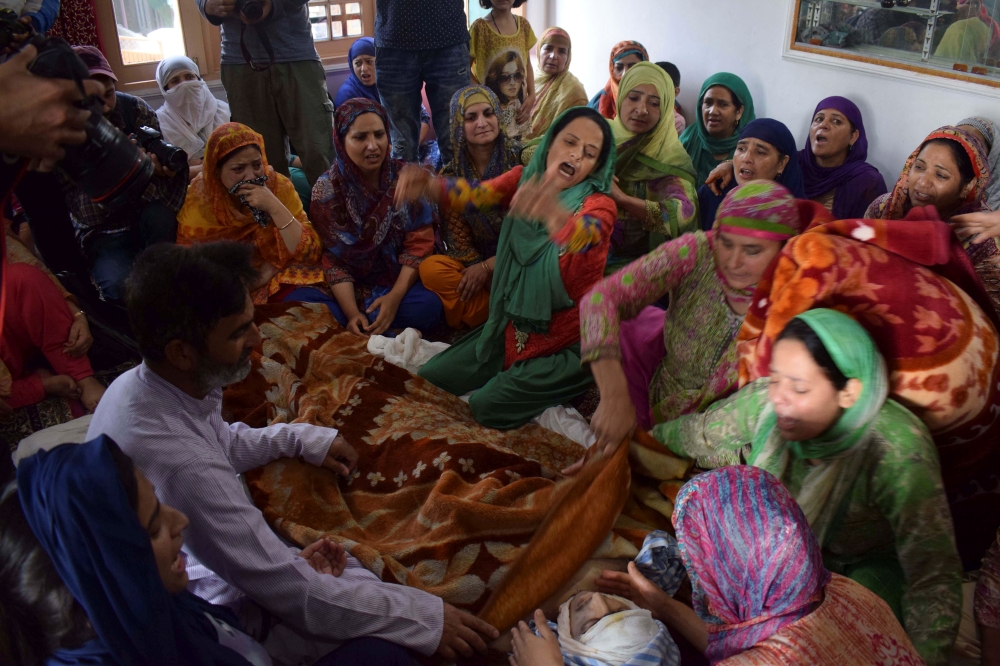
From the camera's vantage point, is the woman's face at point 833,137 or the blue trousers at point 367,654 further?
the woman's face at point 833,137

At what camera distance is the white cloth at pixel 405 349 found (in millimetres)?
2562

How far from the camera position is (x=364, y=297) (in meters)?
2.92

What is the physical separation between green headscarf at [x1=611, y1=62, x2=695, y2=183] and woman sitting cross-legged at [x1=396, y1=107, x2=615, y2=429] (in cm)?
87

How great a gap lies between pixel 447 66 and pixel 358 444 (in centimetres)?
229

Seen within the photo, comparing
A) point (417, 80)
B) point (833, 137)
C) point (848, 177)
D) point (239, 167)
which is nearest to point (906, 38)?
point (833, 137)

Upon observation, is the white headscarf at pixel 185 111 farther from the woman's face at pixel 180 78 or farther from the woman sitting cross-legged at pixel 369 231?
the woman sitting cross-legged at pixel 369 231

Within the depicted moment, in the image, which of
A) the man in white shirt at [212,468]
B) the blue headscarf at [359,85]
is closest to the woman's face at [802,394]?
the man in white shirt at [212,468]

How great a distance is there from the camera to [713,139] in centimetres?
367

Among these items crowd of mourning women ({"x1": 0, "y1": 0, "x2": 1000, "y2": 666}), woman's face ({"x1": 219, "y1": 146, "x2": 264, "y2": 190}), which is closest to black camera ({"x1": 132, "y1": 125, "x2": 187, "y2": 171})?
crowd of mourning women ({"x1": 0, "y1": 0, "x2": 1000, "y2": 666})

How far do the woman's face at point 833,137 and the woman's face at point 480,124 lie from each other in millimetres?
1501

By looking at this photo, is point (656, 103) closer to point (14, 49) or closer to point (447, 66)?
point (447, 66)

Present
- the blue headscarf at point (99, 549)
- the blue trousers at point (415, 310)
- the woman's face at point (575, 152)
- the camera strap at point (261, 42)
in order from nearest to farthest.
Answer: the blue headscarf at point (99, 549) < the woman's face at point (575, 152) < the blue trousers at point (415, 310) < the camera strap at point (261, 42)

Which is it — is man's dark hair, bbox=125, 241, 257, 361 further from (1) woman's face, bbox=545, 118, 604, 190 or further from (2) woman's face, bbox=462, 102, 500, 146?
(2) woman's face, bbox=462, 102, 500, 146

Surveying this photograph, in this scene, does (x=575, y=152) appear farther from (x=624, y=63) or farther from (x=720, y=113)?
(x=624, y=63)
